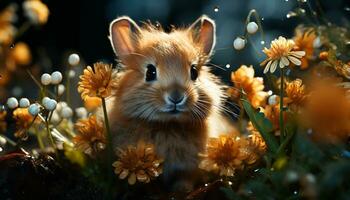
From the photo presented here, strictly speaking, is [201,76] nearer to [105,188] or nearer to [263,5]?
[105,188]

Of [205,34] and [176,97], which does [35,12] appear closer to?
[205,34]

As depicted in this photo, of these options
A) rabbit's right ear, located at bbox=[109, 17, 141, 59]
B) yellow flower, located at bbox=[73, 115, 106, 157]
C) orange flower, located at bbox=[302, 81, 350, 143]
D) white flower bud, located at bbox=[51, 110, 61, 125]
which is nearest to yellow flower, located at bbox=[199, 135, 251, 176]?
yellow flower, located at bbox=[73, 115, 106, 157]

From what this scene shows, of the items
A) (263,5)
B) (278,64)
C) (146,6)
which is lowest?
(146,6)

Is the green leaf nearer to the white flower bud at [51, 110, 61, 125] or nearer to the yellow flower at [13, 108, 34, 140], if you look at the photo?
the yellow flower at [13, 108, 34, 140]

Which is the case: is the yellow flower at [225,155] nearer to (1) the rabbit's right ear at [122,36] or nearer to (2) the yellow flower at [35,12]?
(1) the rabbit's right ear at [122,36]

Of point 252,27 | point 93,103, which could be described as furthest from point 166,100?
point 93,103

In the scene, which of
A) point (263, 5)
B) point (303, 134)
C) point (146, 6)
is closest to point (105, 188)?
point (303, 134)

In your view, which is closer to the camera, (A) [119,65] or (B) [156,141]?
(B) [156,141]
